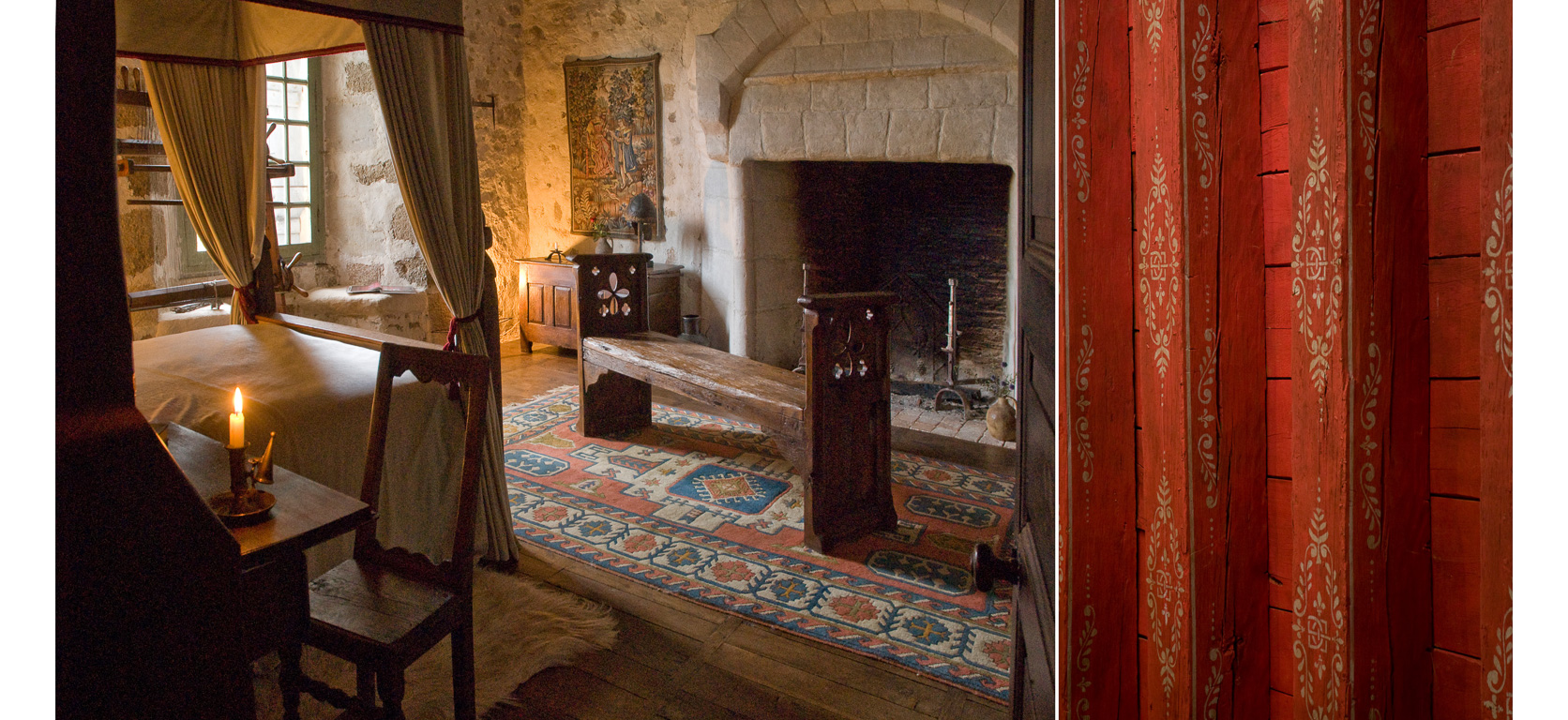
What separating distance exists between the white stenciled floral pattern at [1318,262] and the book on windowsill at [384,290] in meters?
5.90

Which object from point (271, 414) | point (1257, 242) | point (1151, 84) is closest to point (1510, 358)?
point (1257, 242)

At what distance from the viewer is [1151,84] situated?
0.61 m

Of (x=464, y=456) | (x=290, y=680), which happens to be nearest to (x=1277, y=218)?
(x=464, y=456)

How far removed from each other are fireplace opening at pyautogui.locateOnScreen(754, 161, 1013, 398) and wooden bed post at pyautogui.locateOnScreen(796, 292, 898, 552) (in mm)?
2057

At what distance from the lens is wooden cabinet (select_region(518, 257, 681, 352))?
19.6 ft

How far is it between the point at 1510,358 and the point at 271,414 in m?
2.68

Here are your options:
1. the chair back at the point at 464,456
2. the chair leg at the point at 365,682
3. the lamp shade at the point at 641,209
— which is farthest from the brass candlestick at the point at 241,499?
the lamp shade at the point at 641,209

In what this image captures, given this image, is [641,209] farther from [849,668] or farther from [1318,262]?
[1318,262]

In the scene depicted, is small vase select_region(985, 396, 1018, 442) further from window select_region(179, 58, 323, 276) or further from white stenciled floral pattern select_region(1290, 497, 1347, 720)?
window select_region(179, 58, 323, 276)

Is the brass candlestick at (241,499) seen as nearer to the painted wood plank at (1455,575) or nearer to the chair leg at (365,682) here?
the chair leg at (365,682)

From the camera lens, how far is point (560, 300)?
616 cm

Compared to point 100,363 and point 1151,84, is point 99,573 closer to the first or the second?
point 100,363

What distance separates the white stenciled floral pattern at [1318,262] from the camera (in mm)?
492

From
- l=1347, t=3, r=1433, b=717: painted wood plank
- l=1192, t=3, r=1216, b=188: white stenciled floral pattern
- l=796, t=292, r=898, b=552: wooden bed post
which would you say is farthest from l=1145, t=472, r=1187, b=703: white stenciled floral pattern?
l=796, t=292, r=898, b=552: wooden bed post
